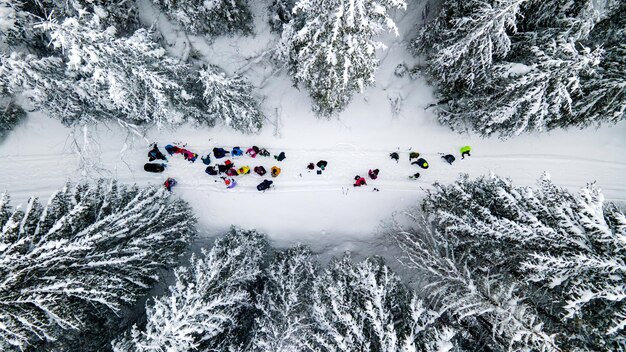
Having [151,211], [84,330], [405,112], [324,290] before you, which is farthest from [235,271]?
[405,112]

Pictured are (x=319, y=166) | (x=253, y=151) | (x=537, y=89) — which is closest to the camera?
(x=537, y=89)

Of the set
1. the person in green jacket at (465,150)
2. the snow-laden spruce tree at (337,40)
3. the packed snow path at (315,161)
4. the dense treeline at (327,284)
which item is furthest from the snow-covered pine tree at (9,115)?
the person in green jacket at (465,150)

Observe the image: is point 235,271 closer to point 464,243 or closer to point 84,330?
point 84,330

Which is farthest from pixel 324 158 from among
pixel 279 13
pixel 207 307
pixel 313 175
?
pixel 207 307

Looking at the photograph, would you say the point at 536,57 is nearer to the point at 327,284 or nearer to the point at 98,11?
the point at 327,284

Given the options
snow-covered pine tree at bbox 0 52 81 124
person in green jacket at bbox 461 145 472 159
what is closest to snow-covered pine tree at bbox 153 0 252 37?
snow-covered pine tree at bbox 0 52 81 124

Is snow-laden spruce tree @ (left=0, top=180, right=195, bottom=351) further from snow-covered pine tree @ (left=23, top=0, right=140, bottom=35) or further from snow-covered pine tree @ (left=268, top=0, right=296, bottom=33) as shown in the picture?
snow-covered pine tree @ (left=268, top=0, right=296, bottom=33)

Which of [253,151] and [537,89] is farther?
[253,151]
